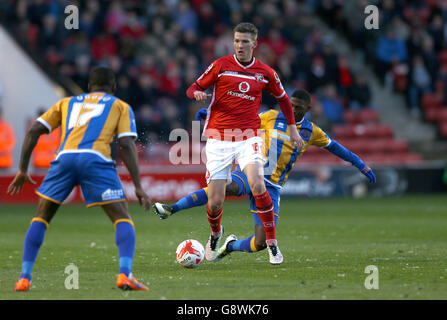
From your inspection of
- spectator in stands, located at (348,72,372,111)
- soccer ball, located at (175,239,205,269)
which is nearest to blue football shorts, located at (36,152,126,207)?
soccer ball, located at (175,239,205,269)

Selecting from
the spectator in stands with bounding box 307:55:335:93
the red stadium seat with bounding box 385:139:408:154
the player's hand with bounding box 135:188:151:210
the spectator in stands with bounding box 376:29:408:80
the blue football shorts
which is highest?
the spectator in stands with bounding box 376:29:408:80

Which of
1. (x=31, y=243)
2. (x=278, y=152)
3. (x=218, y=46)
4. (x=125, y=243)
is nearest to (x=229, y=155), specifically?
(x=278, y=152)

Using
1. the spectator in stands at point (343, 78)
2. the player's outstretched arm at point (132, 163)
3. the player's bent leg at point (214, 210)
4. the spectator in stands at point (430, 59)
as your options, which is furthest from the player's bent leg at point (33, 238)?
the spectator in stands at point (430, 59)

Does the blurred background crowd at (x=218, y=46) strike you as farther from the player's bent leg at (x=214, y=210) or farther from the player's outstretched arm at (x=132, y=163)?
the player's outstretched arm at (x=132, y=163)

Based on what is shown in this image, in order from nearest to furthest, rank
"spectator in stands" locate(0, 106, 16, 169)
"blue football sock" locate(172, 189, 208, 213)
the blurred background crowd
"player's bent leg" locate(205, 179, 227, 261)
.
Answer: "player's bent leg" locate(205, 179, 227, 261), "blue football sock" locate(172, 189, 208, 213), "spectator in stands" locate(0, 106, 16, 169), the blurred background crowd

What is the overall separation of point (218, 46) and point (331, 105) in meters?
3.78

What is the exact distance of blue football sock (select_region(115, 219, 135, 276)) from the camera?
6.78m

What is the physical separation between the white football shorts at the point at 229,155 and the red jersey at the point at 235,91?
0.09 meters

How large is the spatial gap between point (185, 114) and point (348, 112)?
5.58 meters

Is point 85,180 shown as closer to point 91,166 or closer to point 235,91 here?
point 91,166

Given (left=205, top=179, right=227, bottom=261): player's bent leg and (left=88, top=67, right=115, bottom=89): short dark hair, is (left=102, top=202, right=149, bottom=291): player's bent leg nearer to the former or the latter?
(left=88, top=67, right=115, bottom=89): short dark hair

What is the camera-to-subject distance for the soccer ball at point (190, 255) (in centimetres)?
842

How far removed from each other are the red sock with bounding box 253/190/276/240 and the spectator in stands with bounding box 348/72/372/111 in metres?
14.9
